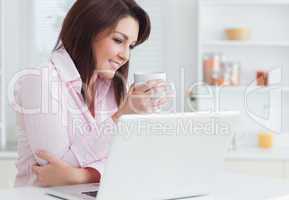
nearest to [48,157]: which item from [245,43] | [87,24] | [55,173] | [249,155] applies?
[55,173]

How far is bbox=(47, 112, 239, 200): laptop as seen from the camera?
140 cm

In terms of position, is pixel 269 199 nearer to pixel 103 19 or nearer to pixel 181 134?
pixel 181 134

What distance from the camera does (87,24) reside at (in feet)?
6.31

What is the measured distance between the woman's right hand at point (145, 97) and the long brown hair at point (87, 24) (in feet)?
0.89

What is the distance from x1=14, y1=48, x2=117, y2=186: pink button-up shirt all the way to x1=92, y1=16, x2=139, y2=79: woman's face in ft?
0.43

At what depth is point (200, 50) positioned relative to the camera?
387 cm

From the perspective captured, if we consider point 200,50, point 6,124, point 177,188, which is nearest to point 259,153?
point 200,50

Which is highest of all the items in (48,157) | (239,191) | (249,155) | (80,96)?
(80,96)

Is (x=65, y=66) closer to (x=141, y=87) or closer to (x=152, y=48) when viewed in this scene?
(x=141, y=87)

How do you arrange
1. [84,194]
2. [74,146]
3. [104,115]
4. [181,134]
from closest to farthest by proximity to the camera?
[181,134]
[84,194]
[74,146]
[104,115]

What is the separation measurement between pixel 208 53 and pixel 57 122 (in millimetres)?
2400

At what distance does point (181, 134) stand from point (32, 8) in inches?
108

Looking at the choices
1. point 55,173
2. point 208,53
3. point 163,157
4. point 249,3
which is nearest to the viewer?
point 163,157

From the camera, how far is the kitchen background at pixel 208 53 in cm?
394
